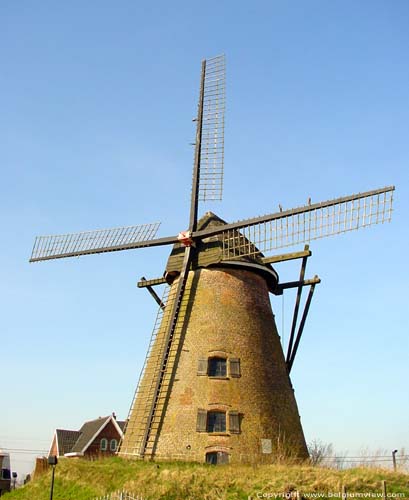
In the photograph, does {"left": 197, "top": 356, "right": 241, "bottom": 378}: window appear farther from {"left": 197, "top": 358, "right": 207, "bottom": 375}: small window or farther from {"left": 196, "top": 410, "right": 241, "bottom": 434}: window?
{"left": 196, "top": 410, "right": 241, "bottom": 434}: window

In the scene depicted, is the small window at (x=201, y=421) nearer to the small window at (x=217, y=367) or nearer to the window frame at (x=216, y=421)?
the window frame at (x=216, y=421)

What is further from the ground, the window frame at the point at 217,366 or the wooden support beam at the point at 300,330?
the wooden support beam at the point at 300,330

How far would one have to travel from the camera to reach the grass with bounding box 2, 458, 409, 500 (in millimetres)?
13961

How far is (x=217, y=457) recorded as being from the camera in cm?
1659

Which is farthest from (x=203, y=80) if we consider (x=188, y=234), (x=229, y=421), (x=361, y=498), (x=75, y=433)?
(x=75, y=433)

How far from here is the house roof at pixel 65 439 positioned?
126 feet

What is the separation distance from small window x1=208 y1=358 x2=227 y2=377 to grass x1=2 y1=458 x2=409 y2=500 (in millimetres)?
2675

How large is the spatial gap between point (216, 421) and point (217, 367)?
5.15ft

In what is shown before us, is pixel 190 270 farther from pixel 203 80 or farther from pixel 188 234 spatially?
pixel 203 80

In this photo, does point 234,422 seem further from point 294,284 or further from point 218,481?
point 294,284

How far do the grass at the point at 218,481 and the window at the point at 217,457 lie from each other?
60cm

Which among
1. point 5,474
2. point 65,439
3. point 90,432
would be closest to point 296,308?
point 5,474

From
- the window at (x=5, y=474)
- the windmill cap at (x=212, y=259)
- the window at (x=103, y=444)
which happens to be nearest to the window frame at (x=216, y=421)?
the windmill cap at (x=212, y=259)

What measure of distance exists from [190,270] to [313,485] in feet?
25.6
